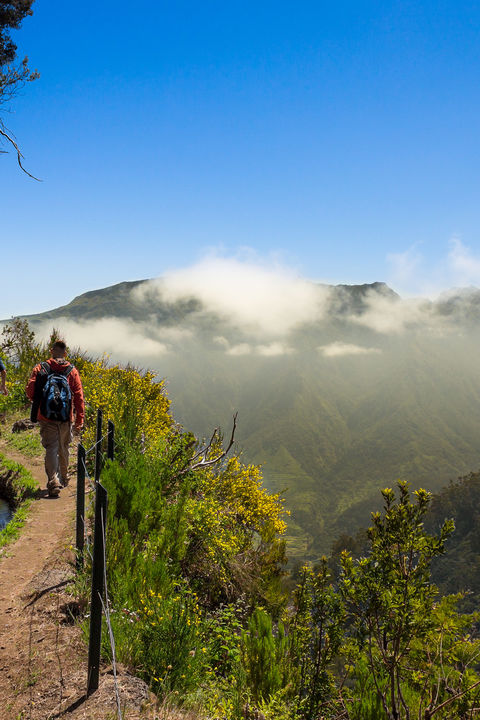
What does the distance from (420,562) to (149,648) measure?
2249 mm

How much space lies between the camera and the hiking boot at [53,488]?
23.2ft

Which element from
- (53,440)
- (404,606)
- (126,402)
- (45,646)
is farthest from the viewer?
(126,402)

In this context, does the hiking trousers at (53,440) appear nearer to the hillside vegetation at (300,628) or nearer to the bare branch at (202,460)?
the hillside vegetation at (300,628)

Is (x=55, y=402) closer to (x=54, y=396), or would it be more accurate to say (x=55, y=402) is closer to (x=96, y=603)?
(x=54, y=396)

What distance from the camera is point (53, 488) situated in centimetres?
709

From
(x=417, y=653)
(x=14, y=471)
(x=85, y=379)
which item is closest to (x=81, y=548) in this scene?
(x=417, y=653)

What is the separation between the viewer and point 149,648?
11.5ft

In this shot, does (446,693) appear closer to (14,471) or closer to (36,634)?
(36,634)

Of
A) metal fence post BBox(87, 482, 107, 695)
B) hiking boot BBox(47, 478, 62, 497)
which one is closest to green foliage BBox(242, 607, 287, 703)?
metal fence post BBox(87, 482, 107, 695)

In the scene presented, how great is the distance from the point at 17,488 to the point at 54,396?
214 centimetres

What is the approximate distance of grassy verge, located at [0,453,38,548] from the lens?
6.24 m

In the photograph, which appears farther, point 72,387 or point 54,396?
point 72,387

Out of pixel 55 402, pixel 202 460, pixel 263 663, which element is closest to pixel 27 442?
pixel 55 402

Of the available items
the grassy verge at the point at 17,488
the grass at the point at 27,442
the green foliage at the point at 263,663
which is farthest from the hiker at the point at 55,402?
the green foliage at the point at 263,663
